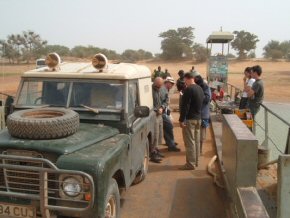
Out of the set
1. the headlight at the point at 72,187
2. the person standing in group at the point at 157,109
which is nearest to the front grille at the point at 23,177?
the headlight at the point at 72,187

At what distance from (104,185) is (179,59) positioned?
224 ft

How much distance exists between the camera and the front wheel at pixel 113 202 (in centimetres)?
404

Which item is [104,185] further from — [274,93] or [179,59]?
[179,59]

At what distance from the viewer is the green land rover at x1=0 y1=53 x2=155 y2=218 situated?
3.52 meters

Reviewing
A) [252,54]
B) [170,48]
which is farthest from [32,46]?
[252,54]

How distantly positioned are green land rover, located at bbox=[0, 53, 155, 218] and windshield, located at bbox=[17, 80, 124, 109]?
1cm

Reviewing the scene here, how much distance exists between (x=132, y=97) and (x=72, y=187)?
222cm

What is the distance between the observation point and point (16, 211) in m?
3.63

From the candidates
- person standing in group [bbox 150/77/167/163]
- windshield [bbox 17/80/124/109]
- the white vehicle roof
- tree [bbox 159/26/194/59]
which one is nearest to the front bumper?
windshield [bbox 17/80/124/109]

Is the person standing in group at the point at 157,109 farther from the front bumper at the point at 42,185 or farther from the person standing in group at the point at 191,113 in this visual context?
the front bumper at the point at 42,185

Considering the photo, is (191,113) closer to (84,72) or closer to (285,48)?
(84,72)

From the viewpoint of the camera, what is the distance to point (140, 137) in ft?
18.9

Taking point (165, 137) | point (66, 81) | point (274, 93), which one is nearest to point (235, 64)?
point (274, 93)

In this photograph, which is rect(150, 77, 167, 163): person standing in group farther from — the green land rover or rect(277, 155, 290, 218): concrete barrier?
rect(277, 155, 290, 218): concrete barrier
